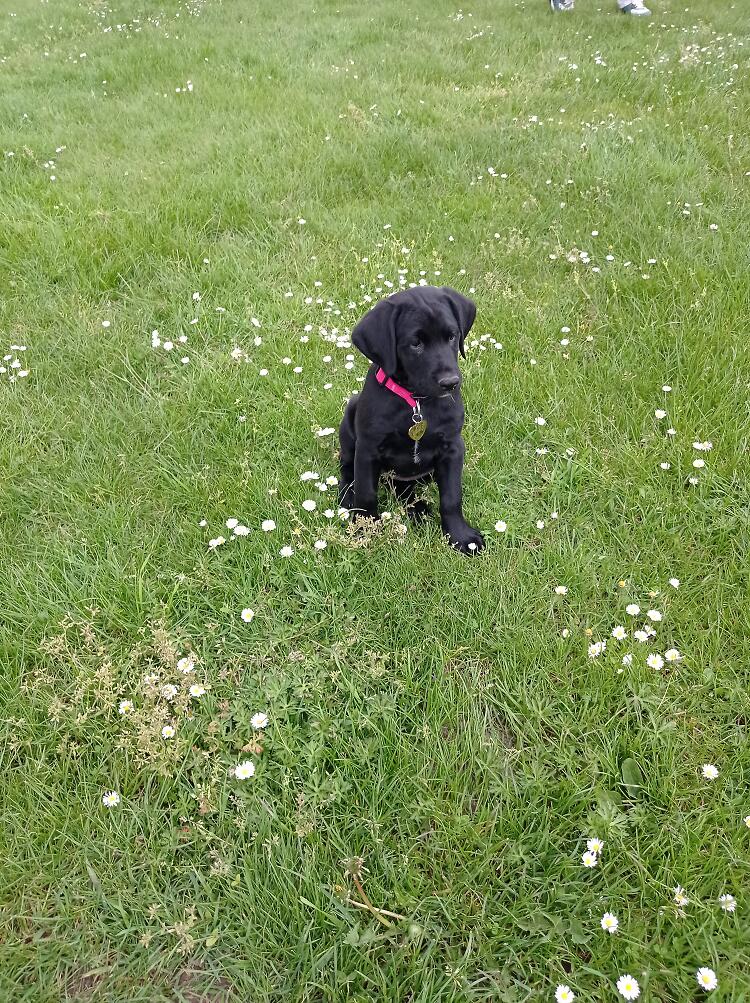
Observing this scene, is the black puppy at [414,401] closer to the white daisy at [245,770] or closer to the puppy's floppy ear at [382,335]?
the puppy's floppy ear at [382,335]

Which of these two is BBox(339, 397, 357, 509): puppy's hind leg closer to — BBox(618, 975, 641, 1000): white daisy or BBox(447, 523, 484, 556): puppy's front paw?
BBox(447, 523, 484, 556): puppy's front paw

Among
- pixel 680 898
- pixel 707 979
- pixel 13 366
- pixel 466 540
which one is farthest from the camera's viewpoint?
pixel 13 366

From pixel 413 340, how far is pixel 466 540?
0.94 meters

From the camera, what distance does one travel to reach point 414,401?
109 inches

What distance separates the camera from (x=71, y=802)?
7.11ft

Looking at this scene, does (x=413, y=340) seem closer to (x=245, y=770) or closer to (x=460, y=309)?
(x=460, y=309)

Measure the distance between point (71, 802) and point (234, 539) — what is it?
125 cm

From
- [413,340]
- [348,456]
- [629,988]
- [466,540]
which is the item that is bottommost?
[629,988]

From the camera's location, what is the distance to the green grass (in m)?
1.88

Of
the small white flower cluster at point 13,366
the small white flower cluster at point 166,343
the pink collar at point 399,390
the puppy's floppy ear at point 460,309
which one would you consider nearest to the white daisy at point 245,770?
the pink collar at point 399,390

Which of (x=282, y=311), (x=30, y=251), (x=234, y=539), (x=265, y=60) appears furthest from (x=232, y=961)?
(x=265, y=60)

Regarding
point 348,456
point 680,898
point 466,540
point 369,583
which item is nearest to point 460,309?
point 348,456

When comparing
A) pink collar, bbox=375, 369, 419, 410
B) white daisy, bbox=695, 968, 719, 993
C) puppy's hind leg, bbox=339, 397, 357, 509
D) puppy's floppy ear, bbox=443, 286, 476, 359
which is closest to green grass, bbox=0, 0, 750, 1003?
white daisy, bbox=695, 968, 719, 993

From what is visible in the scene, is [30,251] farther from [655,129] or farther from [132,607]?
[655,129]
